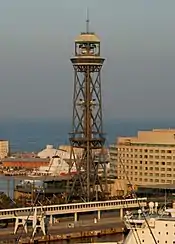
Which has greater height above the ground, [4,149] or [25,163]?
[4,149]

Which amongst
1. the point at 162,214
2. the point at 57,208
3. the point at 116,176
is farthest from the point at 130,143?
the point at 162,214

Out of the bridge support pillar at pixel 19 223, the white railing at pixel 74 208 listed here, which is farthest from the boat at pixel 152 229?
the white railing at pixel 74 208

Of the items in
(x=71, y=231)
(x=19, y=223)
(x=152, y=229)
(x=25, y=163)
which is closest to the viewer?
(x=152, y=229)

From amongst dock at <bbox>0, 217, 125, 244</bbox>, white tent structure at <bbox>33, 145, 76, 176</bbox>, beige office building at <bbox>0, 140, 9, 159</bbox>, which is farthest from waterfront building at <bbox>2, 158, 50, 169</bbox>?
dock at <bbox>0, 217, 125, 244</bbox>

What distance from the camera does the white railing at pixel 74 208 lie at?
145ft

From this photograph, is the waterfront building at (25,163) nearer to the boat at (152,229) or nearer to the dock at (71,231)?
the dock at (71,231)

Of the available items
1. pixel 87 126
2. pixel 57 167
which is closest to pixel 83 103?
pixel 87 126

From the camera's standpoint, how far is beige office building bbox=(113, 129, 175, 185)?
Result: 215ft

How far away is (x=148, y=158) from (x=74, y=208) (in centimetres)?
1967

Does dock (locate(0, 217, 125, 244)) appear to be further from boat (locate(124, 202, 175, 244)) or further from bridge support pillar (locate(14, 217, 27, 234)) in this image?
boat (locate(124, 202, 175, 244))

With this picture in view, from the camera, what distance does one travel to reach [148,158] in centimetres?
6662

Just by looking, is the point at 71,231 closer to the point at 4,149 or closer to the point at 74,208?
the point at 74,208

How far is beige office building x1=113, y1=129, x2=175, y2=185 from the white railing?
565 inches

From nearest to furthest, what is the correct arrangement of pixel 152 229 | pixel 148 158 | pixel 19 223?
pixel 152 229, pixel 19 223, pixel 148 158
